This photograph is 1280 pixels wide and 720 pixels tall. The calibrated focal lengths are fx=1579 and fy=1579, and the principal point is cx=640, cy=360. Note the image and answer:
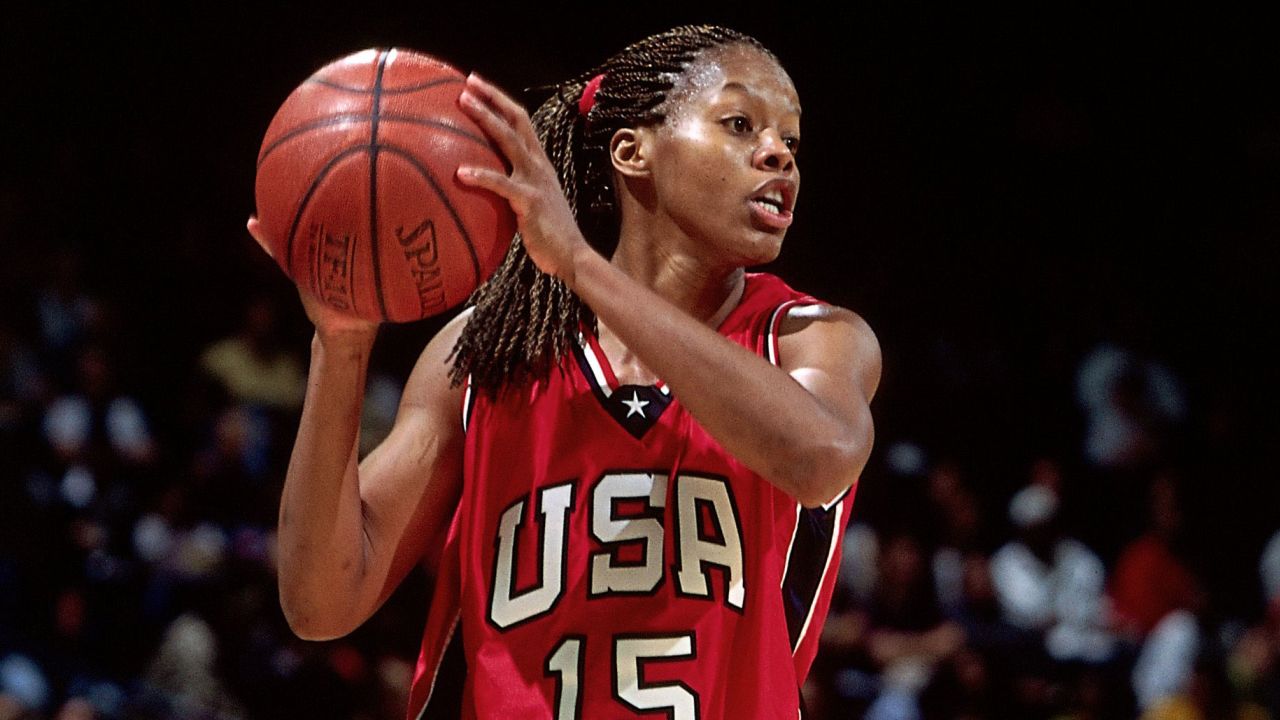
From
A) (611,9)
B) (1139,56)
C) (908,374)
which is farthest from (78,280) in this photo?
(1139,56)

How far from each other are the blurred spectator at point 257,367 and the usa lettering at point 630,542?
5.47 metres

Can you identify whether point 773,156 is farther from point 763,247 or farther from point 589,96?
point 589,96

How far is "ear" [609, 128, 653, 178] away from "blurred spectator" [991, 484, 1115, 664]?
15.9 ft

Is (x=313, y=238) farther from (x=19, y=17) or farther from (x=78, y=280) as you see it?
(x=19, y=17)

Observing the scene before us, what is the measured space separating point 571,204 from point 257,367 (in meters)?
5.17

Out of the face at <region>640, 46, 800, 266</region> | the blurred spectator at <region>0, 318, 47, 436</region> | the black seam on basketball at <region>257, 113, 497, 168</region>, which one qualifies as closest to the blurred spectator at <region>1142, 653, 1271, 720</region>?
the face at <region>640, 46, 800, 266</region>

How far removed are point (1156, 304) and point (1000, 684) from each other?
358cm

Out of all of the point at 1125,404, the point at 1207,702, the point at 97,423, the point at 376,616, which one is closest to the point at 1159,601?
the point at 1207,702

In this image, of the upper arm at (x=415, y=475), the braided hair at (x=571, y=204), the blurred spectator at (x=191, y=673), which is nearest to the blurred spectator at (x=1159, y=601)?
the blurred spectator at (x=191, y=673)

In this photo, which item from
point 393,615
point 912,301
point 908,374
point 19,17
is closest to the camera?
point 393,615

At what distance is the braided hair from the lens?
2.92 metres

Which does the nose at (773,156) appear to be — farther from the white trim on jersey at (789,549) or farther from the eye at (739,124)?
→ the white trim on jersey at (789,549)

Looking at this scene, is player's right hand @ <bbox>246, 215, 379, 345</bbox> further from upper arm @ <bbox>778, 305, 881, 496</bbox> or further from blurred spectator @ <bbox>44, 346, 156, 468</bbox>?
blurred spectator @ <bbox>44, 346, 156, 468</bbox>

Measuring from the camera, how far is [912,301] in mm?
9844
